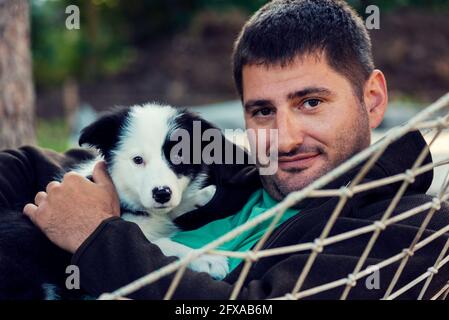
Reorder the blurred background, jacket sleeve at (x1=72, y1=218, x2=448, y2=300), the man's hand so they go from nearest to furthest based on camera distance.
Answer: jacket sleeve at (x1=72, y1=218, x2=448, y2=300) → the man's hand → the blurred background

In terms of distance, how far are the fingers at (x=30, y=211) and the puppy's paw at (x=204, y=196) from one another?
626 mm

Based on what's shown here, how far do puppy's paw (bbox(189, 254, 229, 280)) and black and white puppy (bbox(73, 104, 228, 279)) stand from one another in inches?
3.7

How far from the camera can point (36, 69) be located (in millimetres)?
14320

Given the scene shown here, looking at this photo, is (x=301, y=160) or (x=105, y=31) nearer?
(x=301, y=160)

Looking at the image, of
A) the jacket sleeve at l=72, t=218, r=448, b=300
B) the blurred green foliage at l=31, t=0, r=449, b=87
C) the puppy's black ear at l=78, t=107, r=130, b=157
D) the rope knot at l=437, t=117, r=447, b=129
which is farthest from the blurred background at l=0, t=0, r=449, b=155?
the rope knot at l=437, t=117, r=447, b=129

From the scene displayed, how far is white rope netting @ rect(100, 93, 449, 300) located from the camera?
134 centimetres

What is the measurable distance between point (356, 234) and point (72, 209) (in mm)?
1020

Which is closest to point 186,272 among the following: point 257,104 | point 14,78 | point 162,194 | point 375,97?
point 162,194

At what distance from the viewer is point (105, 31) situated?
14789 millimetres

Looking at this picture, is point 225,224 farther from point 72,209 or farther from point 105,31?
point 105,31

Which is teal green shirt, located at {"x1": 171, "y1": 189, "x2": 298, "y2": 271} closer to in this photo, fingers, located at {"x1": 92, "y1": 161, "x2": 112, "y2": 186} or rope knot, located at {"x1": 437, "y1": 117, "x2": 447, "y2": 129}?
fingers, located at {"x1": 92, "y1": 161, "x2": 112, "y2": 186}

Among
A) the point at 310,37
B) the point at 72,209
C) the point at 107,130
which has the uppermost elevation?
the point at 310,37

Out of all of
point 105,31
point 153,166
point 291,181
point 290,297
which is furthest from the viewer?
point 105,31
